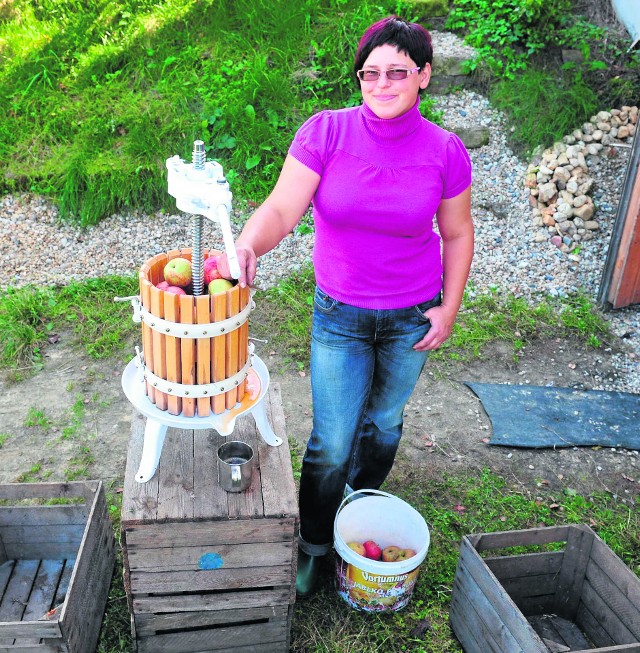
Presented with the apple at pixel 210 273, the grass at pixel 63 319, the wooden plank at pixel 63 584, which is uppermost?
the apple at pixel 210 273

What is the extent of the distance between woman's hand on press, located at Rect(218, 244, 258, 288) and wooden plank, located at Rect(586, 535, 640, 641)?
1.82 m

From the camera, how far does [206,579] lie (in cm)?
262

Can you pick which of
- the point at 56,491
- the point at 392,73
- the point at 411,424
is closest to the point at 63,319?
the point at 56,491

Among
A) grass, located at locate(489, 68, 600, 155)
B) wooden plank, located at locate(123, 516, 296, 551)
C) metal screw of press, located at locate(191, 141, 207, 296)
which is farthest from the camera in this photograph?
grass, located at locate(489, 68, 600, 155)

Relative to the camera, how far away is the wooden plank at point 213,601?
2641mm

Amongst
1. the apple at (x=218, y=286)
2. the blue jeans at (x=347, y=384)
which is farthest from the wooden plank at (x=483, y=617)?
the apple at (x=218, y=286)

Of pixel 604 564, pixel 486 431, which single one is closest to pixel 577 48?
pixel 486 431

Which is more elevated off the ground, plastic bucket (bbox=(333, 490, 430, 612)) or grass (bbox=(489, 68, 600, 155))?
grass (bbox=(489, 68, 600, 155))

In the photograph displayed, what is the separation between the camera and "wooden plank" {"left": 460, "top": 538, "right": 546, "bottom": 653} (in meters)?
2.45

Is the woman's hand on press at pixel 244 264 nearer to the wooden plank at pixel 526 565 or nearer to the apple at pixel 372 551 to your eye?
the apple at pixel 372 551

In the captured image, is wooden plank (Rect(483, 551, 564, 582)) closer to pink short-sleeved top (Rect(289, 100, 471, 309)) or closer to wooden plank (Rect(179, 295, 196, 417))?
pink short-sleeved top (Rect(289, 100, 471, 309))

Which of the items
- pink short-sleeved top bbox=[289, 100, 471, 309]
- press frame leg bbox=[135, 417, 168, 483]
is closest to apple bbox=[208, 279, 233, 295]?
pink short-sleeved top bbox=[289, 100, 471, 309]

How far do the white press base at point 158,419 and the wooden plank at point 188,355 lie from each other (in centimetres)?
4

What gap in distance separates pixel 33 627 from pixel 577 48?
729 centimetres
